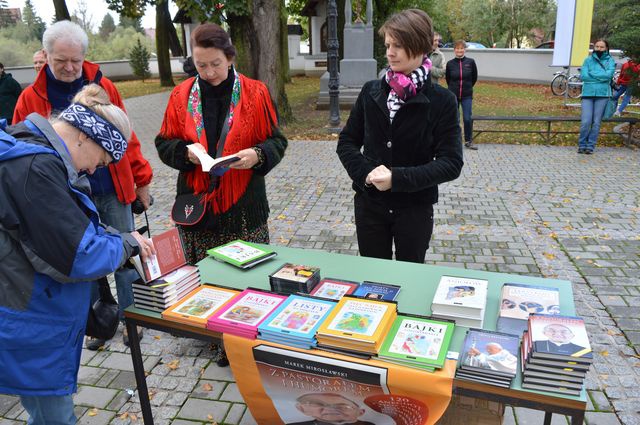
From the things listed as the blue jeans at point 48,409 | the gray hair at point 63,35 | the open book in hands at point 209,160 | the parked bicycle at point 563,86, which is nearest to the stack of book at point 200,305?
the blue jeans at point 48,409

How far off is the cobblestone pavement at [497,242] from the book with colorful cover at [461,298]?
1.07m

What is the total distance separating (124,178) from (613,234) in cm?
515

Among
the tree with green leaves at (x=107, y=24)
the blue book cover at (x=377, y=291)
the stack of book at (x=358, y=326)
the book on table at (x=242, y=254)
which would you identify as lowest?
the book on table at (x=242, y=254)

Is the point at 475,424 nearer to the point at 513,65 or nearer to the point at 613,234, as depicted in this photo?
the point at 613,234

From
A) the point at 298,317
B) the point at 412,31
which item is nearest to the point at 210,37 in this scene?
the point at 412,31

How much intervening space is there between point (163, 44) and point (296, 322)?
26.6 meters

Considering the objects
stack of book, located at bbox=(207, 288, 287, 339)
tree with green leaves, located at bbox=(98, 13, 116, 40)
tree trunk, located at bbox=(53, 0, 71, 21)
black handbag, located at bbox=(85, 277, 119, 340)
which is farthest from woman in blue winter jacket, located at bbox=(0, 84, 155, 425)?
tree with green leaves, located at bbox=(98, 13, 116, 40)

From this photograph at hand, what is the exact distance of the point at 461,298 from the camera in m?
2.16

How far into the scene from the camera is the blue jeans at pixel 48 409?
206cm

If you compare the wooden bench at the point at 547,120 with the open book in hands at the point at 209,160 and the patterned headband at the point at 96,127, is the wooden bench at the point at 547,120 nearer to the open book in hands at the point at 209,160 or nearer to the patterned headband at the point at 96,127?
the open book in hands at the point at 209,160

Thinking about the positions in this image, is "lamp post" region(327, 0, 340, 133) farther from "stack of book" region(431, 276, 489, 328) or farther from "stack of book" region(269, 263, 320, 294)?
"stack of book" region(431, 276, 489, 328)

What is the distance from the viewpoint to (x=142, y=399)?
2.65 meters

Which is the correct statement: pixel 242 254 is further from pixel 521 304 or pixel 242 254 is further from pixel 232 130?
pixel 521 304

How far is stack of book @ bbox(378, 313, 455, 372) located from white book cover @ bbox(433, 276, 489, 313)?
9cm
